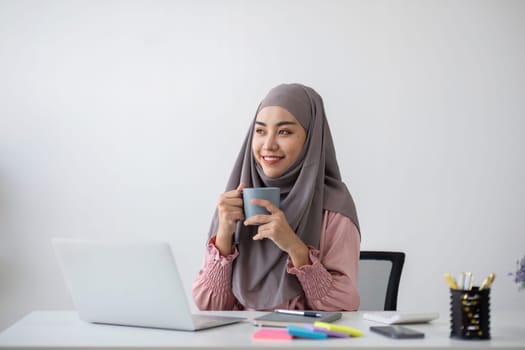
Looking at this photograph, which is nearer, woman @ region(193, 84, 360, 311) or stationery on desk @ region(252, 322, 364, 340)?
stationery on desk @ region(252, 322, 364, 340)

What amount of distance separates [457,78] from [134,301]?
2707mm

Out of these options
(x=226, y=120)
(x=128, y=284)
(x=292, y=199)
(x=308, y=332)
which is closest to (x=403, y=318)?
(x=308, y=332)

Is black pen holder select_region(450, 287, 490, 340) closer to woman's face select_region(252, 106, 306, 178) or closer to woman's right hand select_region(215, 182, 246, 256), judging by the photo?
woman's right hand select_region(215, 182, 246, 256)

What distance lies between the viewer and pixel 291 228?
1907mm

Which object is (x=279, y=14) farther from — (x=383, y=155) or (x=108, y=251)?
(x=108, y=251)

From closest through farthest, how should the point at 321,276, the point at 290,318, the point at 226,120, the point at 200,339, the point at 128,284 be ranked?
the point at 200,339 → the point at 128,284 → the point at 290,318 → the point at 321,276 → the point at 226,120

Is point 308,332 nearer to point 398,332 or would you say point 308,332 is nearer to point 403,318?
point 398,332

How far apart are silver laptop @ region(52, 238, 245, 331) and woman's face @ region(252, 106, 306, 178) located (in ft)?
2.29

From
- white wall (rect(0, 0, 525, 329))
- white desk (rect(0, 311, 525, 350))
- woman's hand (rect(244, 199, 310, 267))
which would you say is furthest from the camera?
white wall (rect(0, 0, 525, 329))

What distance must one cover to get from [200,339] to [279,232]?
576 mm

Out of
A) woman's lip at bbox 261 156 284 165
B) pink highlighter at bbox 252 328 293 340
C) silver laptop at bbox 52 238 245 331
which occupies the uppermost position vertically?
woman's lip at bbox 261 156 284 165

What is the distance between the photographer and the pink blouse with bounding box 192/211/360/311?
1.84m

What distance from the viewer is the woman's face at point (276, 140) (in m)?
2.01

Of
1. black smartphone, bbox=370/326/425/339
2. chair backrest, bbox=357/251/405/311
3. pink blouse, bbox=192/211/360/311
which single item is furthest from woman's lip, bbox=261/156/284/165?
black smartphone, bbox=370/326/425/339
